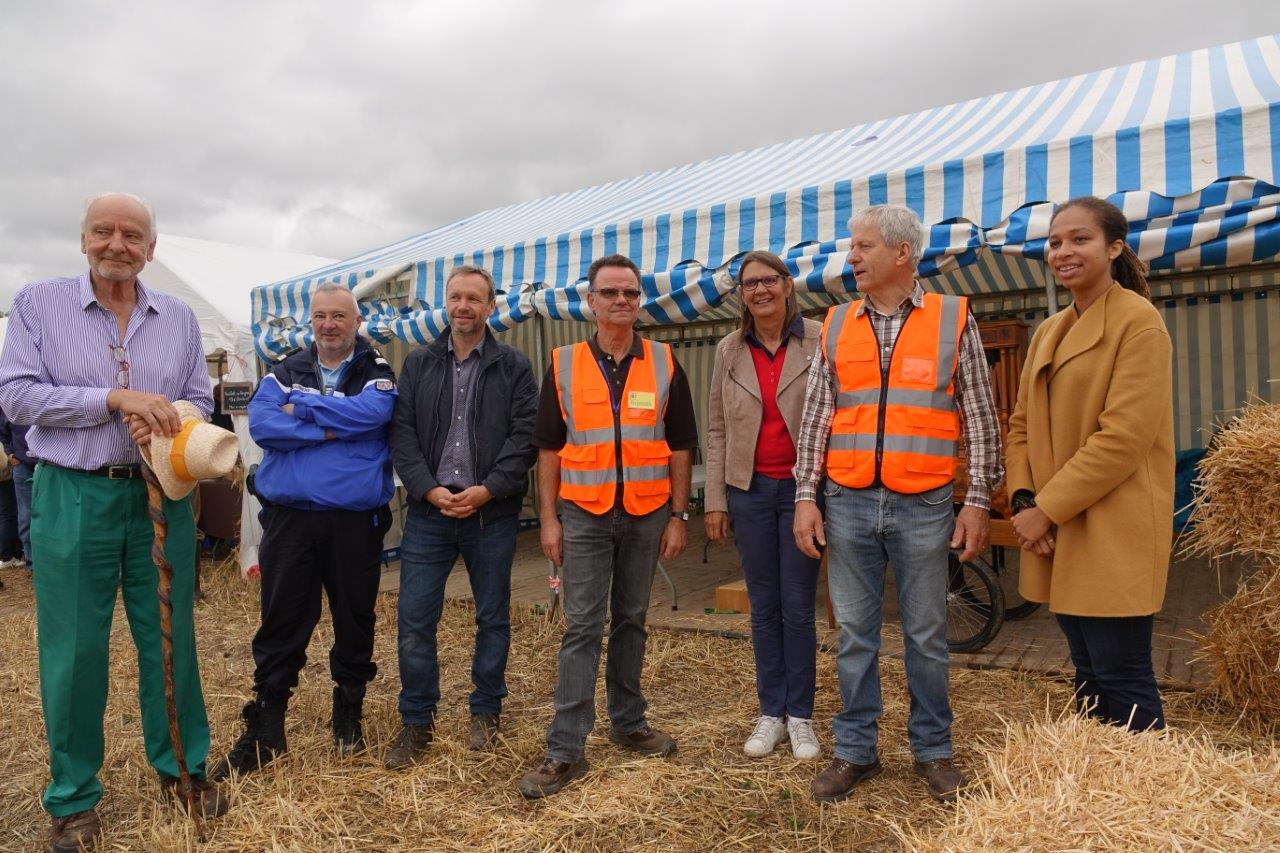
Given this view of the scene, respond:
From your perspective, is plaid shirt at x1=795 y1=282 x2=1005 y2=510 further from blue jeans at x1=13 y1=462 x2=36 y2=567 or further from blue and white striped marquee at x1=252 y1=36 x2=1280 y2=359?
blue jeans at x1=13 y1=462 x2=36 y2=567

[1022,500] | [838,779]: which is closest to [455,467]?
[838,779]

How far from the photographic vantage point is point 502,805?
2.73 meters

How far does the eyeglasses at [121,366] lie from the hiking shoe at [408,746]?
148 centimetres

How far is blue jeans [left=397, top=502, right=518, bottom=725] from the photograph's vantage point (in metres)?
3.07

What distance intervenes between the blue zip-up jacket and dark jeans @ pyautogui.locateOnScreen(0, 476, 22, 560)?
6401 mm

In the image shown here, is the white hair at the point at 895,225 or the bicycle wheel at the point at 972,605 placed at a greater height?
the white hair at the point at 895,225

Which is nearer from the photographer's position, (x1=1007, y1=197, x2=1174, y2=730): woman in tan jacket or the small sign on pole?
(x1=1007, y1=197, x2=1174, y2=730): woman in tan jacket

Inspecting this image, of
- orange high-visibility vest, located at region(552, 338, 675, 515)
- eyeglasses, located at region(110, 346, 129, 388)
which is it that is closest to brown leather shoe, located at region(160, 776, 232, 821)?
eyeglasses, located at region(110, 346, 129, 388)

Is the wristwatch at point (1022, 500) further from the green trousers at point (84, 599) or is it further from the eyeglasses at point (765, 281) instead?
the green trousers at point (84, 599)

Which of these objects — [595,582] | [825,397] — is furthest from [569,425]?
[825,397]

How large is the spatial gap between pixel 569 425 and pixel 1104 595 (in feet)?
5.35

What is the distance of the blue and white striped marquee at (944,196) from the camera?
11.5 feet

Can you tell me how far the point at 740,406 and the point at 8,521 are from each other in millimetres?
7824

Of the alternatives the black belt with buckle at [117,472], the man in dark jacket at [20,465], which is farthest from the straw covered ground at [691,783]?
the man in dark jacket at [20,465]
